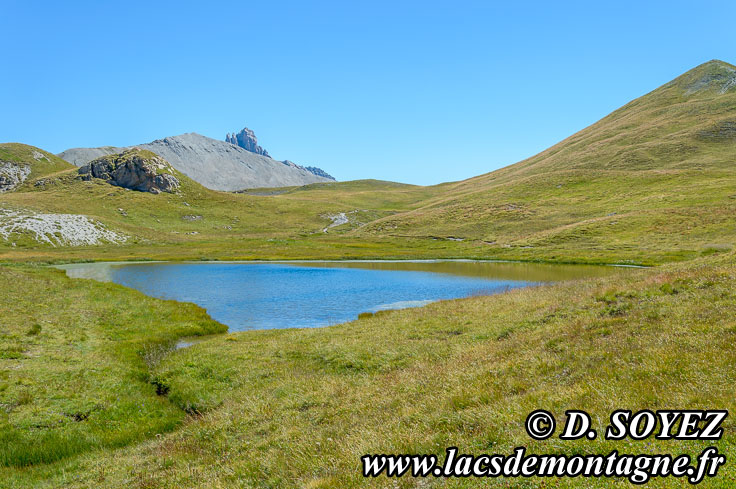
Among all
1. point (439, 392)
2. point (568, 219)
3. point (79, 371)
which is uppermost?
point (568, 219)

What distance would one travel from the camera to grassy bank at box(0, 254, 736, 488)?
8.22 m

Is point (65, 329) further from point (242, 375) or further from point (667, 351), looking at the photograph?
point (667, 351)

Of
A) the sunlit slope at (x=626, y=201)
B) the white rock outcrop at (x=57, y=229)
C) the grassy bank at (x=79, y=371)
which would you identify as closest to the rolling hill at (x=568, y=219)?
the sunlit slope at (x=626, y=201)

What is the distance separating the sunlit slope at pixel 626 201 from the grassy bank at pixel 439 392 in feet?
214

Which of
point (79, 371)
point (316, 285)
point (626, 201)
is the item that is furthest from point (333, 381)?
point (626, 201)

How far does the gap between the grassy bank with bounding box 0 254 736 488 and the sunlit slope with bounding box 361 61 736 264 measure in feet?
214

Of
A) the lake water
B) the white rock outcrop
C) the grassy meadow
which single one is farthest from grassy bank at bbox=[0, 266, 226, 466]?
the white rock outcrop

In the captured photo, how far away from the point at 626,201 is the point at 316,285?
111 m

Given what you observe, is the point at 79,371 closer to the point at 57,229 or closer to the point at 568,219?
the point at 568,219

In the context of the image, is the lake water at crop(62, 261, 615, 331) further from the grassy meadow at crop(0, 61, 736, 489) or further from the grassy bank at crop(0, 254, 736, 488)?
the grassy bank at crop(0, 254, 736, 488)

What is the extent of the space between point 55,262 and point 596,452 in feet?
369

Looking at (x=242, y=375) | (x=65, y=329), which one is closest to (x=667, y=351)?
(x=242, y=375)

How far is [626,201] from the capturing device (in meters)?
121

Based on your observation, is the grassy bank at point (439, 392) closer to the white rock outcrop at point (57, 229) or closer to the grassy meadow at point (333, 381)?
the grassy meadow at point (333, 381)
